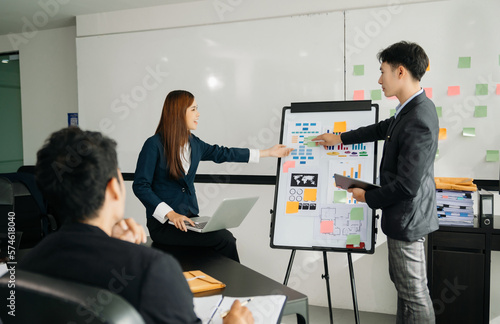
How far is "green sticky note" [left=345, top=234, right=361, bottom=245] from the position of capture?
7.91 ft

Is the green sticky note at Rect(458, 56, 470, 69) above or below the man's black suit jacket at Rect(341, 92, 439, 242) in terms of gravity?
above

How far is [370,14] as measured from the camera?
3252 mm

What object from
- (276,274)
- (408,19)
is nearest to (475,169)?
(408,19)

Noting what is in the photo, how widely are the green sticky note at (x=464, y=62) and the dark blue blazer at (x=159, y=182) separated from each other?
6.42ft

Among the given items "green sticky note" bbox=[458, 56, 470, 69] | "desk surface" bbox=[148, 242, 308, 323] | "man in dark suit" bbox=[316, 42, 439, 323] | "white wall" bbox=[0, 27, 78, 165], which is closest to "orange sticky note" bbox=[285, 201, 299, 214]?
"man in dark suit" bbox=[316, 42, 439, 323]

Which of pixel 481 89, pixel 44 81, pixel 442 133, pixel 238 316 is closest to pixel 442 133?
pixel 442 133

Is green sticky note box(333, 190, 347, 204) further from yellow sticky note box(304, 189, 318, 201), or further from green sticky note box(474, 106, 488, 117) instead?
green sticky note box(474, 106, 488, 117)

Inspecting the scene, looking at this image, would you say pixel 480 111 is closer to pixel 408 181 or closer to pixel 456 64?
pixel 456 64

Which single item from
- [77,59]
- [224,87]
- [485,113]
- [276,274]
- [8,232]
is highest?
[77,59]

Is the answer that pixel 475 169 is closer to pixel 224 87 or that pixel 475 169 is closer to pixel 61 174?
pixel 224 87

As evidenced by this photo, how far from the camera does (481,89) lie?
9.91 ft

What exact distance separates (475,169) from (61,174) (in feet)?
9.58

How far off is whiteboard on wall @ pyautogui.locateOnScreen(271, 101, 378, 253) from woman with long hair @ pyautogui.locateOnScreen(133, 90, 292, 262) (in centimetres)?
16

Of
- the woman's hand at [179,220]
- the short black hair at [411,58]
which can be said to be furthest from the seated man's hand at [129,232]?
the short black hair at [411,58]
